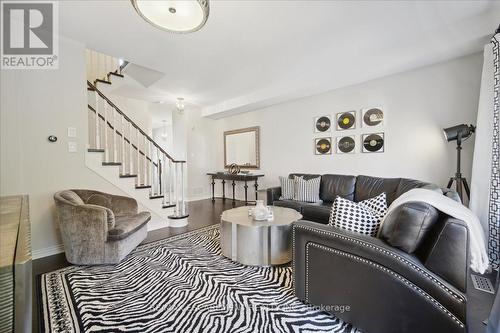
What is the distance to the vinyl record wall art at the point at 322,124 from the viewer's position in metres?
4.12

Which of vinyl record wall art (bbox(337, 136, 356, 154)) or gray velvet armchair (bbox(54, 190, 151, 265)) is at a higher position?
vinyl record wall art (bbox(337, 136, 356, 154))

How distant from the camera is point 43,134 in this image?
2.58 meters

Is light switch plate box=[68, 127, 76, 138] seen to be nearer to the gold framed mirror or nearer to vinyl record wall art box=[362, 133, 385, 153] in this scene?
the gold framed mirror

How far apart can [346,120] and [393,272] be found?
317 centimetres

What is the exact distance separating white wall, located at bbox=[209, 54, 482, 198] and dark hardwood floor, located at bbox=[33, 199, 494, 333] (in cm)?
163

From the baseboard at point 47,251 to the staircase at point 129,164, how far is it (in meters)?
0.99

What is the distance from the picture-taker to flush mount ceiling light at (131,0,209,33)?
151 cm

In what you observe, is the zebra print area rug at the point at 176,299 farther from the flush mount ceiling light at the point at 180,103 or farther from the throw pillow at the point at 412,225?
the flush mount ceiling light at the point at 180,103

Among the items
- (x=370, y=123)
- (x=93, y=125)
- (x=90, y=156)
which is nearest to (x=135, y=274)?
(x=90, y=156)

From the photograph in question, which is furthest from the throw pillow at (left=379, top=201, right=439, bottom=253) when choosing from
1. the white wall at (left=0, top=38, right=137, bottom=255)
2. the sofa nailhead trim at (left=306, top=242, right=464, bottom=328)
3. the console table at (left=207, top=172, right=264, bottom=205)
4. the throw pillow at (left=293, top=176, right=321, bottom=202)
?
the console table at (left=207, top=172, right=264, bottom=205)

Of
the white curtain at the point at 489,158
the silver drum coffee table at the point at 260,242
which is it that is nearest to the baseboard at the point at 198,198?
the silver drum coffee table at the point at 260,242

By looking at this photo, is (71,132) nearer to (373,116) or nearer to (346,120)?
(346,120)

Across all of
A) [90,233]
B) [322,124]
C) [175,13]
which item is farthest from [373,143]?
[90,233]

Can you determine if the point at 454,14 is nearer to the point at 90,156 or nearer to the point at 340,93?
the point at 340,93
